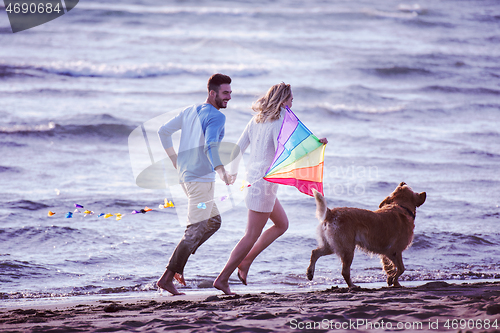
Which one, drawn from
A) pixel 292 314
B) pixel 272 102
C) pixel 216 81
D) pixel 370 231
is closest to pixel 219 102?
pixel 216 81

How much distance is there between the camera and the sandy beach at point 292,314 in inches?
129

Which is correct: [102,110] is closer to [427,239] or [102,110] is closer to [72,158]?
[72,158]

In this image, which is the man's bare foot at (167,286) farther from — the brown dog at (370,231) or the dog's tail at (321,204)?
the dog's tail at (321,204)

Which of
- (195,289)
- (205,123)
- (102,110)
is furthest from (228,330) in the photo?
(102,110)

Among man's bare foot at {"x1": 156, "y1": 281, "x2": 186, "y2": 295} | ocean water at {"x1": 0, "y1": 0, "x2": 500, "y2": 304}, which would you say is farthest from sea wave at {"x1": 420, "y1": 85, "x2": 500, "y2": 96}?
man's bare foot at {"x1": 156, "y1": 281, "x2": 186, "y2": 295}

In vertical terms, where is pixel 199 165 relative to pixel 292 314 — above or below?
above

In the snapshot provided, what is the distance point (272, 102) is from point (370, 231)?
1663 mm

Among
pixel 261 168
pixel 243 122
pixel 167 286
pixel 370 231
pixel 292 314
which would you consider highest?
pixel 261 168

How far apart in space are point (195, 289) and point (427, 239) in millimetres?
3749

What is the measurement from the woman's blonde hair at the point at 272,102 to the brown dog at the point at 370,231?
0.88 m

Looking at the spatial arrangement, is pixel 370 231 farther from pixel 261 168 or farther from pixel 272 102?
pixel 272 102

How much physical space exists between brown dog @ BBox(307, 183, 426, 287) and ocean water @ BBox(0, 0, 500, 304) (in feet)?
2.96

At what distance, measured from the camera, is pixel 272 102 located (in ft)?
15.6

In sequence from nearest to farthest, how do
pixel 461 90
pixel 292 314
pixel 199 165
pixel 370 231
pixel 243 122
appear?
pixel 292 314 → pixel 199 165 → pixel 370 231 → pixel 243 122 → pixel 461 90
